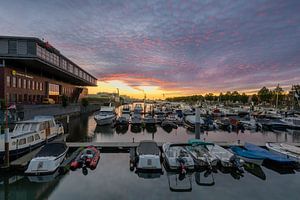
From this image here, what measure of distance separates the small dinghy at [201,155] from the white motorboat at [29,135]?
47.5 ft

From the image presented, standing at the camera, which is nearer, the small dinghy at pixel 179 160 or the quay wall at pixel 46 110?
the small dinghy at pixel 179 160

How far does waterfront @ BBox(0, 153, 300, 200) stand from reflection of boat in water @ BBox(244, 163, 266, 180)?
0.34m

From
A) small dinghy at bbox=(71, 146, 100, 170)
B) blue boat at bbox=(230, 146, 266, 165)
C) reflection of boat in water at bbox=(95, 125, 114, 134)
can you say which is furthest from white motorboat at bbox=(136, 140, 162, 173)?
reflection of boat in water at bbox=(95, 125, 114, 134)

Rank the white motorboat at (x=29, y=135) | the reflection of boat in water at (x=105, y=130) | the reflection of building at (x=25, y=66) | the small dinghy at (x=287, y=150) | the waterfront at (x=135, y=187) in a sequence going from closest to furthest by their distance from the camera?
the waterfront at (x=135, y=187)
the white motorboat at (x=29, y=135)
the small dinghy at (x=287, y=150)
the reflection of boat in water at (x=105, y=130)
the reflection of building at (x=25, y=66)

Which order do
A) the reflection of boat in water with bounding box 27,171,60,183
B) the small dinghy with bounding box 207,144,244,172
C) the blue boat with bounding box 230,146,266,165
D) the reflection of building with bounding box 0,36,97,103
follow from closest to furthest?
the reflection of boat in water with bounding box 27,171,60,183 < the small dinghy with bounding box 207,144,244,172 < the blue boat with bounding box 230,146,266,165 < the reflection of building with bounding box 0,36,97,103

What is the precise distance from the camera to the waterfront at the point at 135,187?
1273 cm

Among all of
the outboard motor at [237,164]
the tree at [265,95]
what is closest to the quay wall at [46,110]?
the outboard motor at [237,164]

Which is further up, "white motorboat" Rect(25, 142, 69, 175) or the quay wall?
the quay wall

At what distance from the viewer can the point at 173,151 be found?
18047mm

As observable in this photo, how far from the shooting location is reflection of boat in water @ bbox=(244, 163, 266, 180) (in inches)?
632

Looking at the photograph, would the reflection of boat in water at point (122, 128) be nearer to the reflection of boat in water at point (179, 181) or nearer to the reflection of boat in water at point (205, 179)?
the reflection of boat in water at point (179, 181)

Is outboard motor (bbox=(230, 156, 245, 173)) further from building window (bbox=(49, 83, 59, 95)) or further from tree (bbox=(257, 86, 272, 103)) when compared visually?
tree (bbox=(257, 86, 272, 103))

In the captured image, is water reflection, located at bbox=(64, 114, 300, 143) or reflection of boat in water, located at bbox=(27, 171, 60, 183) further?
water reflection, located at bbox=(64, 114, 300, 143)

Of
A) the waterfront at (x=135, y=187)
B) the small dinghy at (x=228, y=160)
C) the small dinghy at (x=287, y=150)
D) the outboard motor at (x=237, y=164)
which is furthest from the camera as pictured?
the small dinghy at (x=287, y=150)
